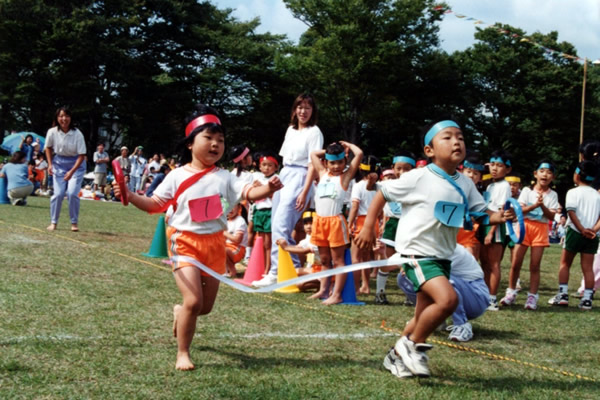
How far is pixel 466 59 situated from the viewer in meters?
42.9

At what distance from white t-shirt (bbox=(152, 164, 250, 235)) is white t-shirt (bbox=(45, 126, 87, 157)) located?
23.0ft

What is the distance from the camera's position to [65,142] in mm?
10789

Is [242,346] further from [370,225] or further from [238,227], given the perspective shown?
[238,227]

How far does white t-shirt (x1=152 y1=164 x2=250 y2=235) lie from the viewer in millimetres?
4309

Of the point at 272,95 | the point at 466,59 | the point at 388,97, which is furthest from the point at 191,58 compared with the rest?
the point at 466,59

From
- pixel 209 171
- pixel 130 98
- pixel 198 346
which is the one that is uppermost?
pixel 130 98

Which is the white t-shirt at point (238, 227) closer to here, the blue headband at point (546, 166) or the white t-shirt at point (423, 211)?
the blue headband at point (546, 166)

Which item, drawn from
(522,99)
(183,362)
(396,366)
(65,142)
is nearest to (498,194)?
(396,366)

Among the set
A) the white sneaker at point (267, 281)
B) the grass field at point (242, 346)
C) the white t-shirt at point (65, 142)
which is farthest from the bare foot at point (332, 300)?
the white t-shirt at point (65, 142)

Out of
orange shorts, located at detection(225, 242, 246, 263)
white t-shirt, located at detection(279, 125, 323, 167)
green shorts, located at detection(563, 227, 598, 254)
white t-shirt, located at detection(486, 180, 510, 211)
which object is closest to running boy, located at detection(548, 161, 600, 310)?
green shorts, located at detection(563, 227, 598, 254)

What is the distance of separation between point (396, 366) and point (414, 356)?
0.17 m

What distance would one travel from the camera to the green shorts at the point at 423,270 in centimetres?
408

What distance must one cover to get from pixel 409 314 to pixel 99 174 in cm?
2009

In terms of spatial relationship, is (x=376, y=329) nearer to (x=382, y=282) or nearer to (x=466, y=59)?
(x=382, y=282)
